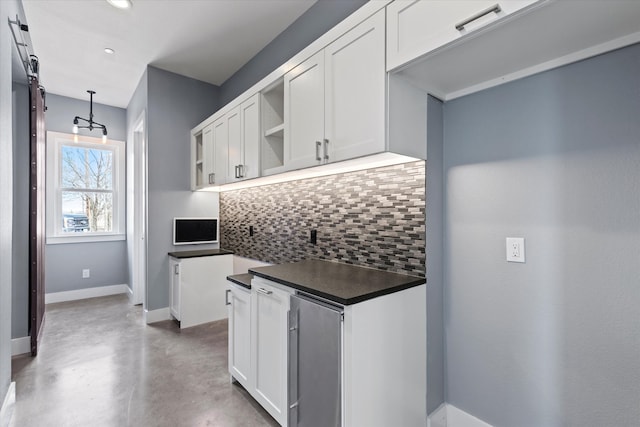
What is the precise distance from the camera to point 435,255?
5.90 feet

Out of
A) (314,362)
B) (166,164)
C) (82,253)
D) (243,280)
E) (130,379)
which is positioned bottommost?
(130,379)

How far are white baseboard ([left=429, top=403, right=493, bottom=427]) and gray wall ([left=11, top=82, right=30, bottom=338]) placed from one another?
3.60 m

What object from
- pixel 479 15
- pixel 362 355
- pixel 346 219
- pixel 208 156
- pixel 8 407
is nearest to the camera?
pixel 479 15

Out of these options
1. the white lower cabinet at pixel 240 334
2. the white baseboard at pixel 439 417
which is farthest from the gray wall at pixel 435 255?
the white lower cabinet at pixel 240 334

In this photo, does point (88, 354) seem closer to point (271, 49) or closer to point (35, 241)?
point (35, 241)

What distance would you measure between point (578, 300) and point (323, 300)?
1.16 metres

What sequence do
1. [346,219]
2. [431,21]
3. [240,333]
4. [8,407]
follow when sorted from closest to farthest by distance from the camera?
[431,21] → [8,407] → [240,333] → [346,219]

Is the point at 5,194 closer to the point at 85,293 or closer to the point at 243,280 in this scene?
the point at 243,280

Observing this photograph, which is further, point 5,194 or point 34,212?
point 34,212

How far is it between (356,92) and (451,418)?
1.99 meters

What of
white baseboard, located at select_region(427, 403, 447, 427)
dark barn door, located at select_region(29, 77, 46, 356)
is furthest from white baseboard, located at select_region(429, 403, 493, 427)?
dark barn door, located at select_region(29, 77, 46, 356)

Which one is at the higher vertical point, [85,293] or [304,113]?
[304,113]

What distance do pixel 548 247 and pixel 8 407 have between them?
323 centimetres

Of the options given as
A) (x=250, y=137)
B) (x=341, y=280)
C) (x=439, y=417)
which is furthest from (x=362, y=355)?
(x=250, y=137)
